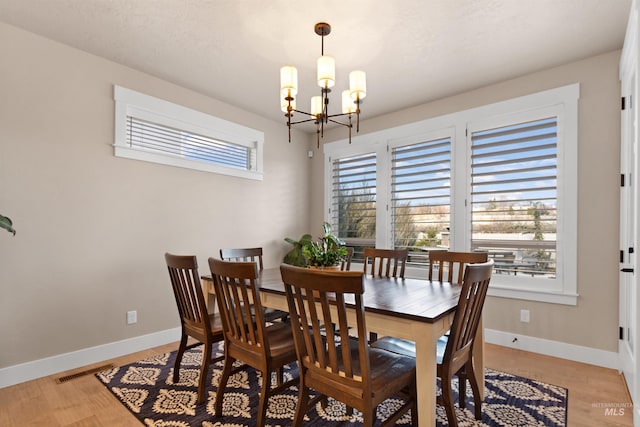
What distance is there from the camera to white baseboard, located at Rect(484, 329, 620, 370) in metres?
2.85

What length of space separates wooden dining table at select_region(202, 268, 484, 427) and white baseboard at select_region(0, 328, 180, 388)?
5.88 feet

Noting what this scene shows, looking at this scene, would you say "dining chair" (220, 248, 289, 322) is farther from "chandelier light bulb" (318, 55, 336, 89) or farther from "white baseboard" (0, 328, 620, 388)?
"chandelier light bulb" (318, 55, 336, 89)

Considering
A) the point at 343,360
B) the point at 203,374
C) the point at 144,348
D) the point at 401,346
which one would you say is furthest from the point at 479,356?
the point at 144,348

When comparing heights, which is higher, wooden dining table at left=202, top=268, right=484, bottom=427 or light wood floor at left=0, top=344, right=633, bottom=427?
wooden dining table at left=202, top=268, right=484, bottom=427

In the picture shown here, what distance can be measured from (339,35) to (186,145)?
205cm

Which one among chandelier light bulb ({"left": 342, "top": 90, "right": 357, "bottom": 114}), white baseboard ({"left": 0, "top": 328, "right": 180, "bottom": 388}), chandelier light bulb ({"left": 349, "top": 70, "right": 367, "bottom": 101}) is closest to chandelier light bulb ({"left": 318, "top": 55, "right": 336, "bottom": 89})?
chandelier light bulb ({"left": 349, "top": 70, "right": 367, "bottom": 101})

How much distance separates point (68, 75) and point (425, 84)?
328cm

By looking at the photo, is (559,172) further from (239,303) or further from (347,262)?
(239,303)

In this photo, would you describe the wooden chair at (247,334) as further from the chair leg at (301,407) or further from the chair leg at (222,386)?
the chair leg at (301,407)

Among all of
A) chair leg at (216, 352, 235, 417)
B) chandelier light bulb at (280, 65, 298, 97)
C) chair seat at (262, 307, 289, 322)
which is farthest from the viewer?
chair seat at (262, 307, 289, 322)

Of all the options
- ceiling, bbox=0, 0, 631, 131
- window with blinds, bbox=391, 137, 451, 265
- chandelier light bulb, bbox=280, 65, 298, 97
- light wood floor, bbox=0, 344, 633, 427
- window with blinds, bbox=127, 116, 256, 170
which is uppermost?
ceiling, bbox=0, 0, 631, 131

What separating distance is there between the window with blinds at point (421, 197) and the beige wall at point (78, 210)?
2.29 m

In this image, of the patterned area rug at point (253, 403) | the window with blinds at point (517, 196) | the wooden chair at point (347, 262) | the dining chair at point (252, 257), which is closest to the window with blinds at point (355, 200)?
the wooden chair at point (347, 262)

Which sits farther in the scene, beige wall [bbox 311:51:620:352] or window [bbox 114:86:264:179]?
window [bbox 114:86:264:179]
